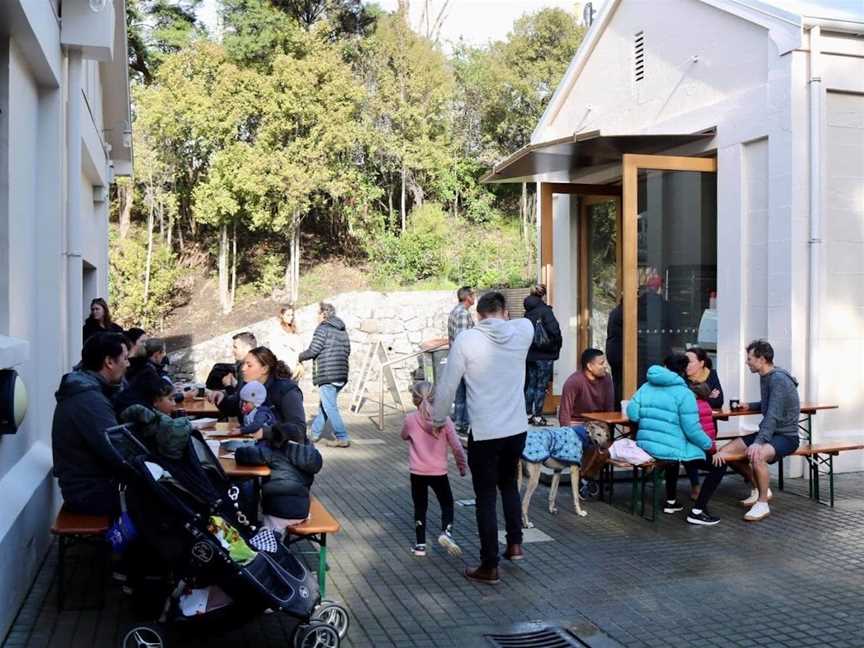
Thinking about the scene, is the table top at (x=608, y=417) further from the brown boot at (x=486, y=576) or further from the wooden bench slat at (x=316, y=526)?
the wooden bench slat at (x=316, y=526)

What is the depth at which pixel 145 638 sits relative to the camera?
4.43 m

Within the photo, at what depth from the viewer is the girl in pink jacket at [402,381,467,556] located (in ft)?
20.8

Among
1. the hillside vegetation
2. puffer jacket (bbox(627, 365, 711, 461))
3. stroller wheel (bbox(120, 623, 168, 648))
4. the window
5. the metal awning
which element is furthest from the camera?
the hillside vegetation

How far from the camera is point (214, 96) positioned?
22.1m

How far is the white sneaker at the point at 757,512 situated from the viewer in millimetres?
7438

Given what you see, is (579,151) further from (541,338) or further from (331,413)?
(331,413)

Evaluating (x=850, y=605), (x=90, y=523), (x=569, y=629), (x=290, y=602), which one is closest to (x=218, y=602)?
(x=290, y=602)

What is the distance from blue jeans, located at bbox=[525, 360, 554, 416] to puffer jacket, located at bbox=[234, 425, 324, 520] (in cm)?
682

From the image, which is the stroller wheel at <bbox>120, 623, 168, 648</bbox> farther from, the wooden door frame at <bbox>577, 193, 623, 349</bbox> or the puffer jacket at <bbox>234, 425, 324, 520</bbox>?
the wooden door frame at <bbox>577, 193, 623, 349</bbox>

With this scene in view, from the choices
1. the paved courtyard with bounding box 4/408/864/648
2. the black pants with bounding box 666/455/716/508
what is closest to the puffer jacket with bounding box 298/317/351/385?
the paved courtyard with bounding box 4/408/864/648

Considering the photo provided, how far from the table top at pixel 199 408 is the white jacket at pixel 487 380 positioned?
10.7 feet

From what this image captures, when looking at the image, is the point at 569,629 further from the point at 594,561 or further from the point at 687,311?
the point at 687,311

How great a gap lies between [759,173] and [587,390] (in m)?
3.17

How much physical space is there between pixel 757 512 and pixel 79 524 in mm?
5198
